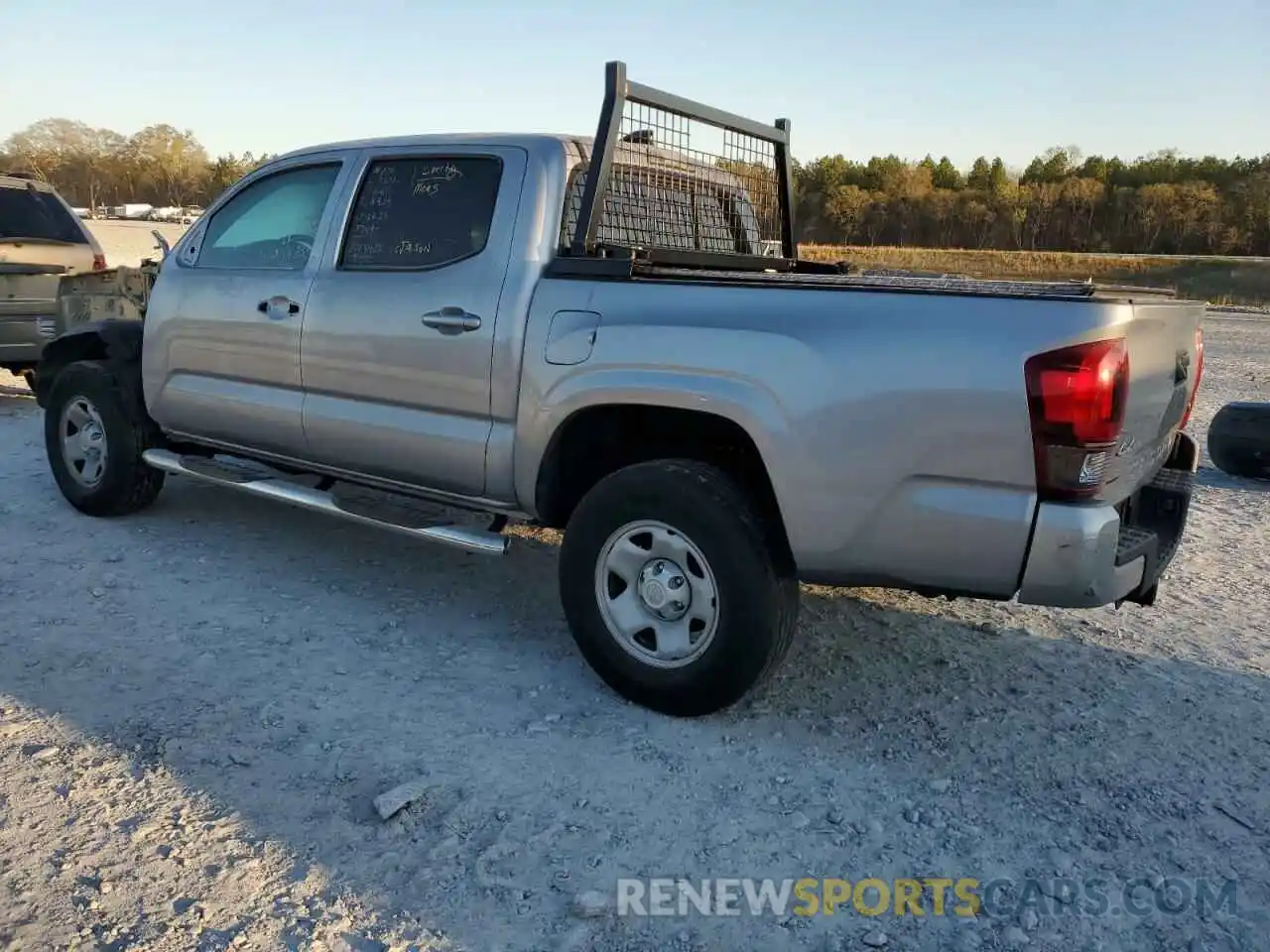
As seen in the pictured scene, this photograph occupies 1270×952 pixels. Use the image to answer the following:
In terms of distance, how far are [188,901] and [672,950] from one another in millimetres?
1162

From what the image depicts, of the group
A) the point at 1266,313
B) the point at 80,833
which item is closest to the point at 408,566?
the point at 80,833

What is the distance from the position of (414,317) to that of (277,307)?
2.97 feet

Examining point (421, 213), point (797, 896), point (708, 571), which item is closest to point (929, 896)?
point (797, 896)

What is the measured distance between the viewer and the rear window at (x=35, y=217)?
8516 mm

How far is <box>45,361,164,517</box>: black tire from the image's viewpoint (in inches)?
206

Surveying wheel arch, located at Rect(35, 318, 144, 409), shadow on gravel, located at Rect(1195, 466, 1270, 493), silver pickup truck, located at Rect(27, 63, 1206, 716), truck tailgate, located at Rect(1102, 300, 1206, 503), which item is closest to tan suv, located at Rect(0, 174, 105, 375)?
wheel arch, located at Rect(35, 318, 144, 409)

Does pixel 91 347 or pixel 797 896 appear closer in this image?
pixel 797 896

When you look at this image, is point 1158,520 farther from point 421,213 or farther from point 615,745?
point 421,213

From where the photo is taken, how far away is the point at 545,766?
306 centimetres

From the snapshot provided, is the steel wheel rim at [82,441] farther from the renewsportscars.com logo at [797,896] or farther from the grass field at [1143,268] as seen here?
the grass field at [1143,268]

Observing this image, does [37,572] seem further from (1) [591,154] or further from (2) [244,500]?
(1) [591,154]

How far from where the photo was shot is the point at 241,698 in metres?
3.41

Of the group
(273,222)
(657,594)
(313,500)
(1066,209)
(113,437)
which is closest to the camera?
(657,594)

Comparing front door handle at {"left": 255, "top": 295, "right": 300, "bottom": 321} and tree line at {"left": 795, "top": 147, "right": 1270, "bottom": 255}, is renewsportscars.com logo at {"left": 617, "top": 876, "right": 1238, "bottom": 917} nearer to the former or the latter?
front door handle at {"left": 255, "top": 295, "right": 300, "bottom": 321}
